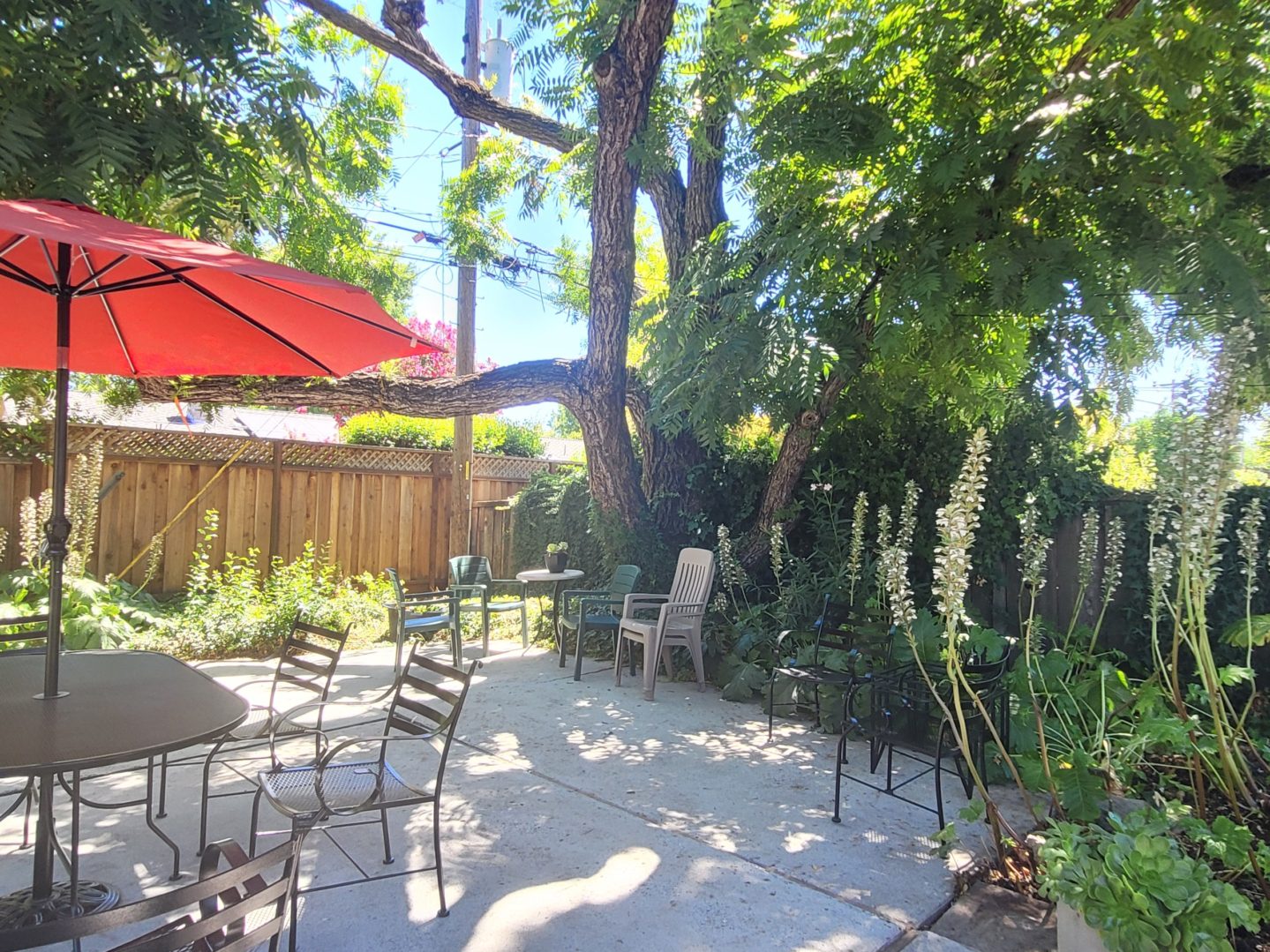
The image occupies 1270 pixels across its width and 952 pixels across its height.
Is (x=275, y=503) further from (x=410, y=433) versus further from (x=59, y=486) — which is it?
(x=59, y=486)

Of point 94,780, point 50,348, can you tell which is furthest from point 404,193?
point 94,780

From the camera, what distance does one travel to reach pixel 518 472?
10.8 meters

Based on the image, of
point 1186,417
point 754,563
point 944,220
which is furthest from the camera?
point 754,563

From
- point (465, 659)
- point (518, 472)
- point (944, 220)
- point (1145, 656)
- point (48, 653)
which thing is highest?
point (944, 220)

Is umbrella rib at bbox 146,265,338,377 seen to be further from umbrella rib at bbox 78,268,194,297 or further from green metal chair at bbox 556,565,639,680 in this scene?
green metal chair at bbox 556,565,639,680

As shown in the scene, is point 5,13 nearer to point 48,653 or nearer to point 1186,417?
point 48,653

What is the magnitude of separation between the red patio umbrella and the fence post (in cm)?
449

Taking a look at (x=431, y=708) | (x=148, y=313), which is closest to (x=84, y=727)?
(x=431, y=708)

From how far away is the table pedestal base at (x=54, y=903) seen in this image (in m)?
2.23

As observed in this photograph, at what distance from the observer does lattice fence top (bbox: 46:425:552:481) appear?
22.0 ft

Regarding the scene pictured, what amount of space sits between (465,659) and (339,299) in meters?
4.76

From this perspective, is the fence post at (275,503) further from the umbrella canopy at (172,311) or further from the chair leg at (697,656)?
the chair leg at (697,656)

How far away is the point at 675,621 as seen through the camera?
554 centimetres

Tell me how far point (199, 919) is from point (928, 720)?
380 centimetres
